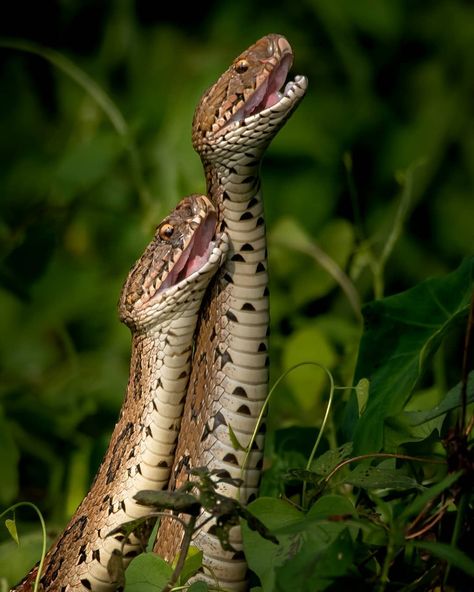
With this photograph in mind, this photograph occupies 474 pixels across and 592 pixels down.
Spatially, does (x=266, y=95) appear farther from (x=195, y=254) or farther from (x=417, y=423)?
(x=417, y=423)

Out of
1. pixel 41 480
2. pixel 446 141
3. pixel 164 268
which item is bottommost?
pixel 41 480

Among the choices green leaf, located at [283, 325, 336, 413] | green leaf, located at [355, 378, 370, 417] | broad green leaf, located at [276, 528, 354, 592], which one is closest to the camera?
broad green leaf, located at [276, 528, 354, 592]

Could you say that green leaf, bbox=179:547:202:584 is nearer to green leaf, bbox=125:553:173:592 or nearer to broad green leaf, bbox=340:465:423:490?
green leaf, bbox=125:553:173:592

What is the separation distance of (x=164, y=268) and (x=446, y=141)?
4225mm

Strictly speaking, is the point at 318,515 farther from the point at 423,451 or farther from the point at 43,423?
the point at 43,423

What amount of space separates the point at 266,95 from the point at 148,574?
4.12 ft

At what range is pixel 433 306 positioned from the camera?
10.6ft

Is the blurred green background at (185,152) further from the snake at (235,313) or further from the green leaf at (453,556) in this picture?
the green leaf at (453,556)

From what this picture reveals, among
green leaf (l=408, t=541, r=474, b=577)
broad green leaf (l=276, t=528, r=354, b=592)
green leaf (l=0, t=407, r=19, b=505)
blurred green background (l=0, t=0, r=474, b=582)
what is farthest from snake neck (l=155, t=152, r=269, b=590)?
blurred green background (l=0, t=0, r=474, b=582)

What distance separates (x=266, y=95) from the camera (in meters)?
3.25

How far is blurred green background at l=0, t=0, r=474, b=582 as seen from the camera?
5859mm

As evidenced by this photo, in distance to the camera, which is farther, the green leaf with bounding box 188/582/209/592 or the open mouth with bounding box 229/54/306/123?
the open mouth with bounding box 229/54/306/123

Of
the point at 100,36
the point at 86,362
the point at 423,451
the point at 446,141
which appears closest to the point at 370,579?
the point at 423,451

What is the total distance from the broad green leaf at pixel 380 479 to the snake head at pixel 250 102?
2.99ft
